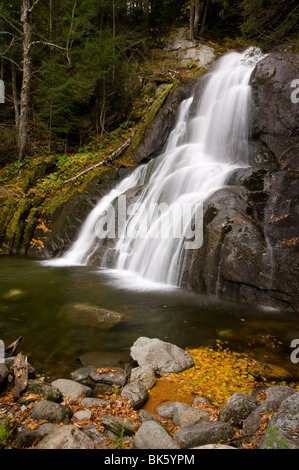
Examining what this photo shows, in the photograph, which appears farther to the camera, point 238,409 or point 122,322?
point 122,322

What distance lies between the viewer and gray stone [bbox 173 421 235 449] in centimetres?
248

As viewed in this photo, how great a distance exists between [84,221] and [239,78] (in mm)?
9626

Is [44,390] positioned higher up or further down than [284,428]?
further down

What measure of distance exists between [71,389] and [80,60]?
18.7 metres

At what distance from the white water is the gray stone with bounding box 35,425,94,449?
222 inches

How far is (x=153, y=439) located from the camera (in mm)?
2436

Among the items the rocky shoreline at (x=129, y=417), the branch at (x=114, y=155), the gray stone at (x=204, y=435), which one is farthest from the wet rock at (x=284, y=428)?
the branch at (x=114, y=155)

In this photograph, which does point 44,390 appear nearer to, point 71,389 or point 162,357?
point 71,389

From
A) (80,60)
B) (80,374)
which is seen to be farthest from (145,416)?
(80,60)

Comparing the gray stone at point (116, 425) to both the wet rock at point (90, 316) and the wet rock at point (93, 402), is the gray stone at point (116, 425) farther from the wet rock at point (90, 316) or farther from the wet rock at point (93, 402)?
the wet rock at point (90, 316)

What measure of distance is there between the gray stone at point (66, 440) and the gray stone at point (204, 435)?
82 cm

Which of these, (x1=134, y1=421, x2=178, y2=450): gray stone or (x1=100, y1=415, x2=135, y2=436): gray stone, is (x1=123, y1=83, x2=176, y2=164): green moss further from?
(x1=134, y1=421, x2=178, y2=450): gray stone

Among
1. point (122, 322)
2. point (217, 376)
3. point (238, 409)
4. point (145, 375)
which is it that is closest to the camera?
Answer: point (238, 409)
